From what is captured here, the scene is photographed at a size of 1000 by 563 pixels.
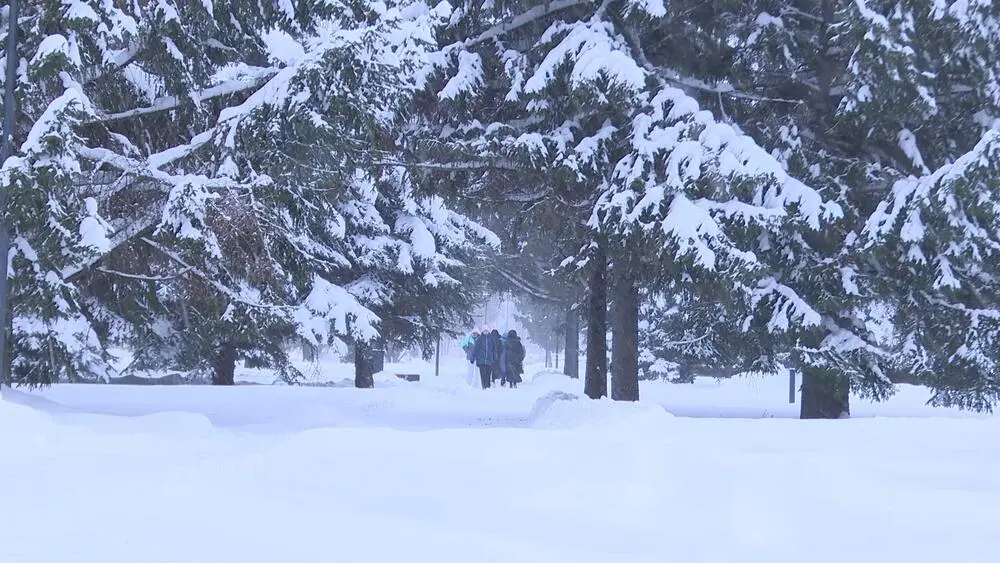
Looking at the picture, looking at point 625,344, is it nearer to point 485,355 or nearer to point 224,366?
point 224,366

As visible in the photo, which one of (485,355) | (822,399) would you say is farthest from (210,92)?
(485,355)

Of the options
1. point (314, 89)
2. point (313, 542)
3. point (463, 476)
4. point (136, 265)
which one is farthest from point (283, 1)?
point (313, 542)

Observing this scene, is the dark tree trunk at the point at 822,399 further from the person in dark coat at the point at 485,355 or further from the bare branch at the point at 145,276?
the person in dark coat at the point at 485,355

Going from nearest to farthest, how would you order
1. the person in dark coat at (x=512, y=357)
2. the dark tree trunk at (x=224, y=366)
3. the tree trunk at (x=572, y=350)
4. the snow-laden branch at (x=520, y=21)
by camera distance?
the snow-laden branch at (x=520, y=21), the dark tree trunk at (x=224, y=366), the person in dark coat at (x=512, y=357), the tree trunk at (x=572, y=350)

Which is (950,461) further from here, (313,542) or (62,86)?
(62,86)

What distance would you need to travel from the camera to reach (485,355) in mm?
26344

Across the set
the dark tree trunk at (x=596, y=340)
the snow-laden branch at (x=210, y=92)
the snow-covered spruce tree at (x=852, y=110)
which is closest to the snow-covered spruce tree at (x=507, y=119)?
the dark tree trunk at (x=596, y=340)

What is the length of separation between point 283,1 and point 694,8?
4.93 meters

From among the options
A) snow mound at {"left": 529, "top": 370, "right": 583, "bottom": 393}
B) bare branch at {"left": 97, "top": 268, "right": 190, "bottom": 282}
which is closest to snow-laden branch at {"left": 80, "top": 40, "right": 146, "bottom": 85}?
bare branch at {"left": 97, "top": 268, "right": 190, "bottom": 282}

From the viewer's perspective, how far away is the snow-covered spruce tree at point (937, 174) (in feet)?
36.3

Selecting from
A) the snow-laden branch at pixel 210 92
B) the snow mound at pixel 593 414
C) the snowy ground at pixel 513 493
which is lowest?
the snowy ground at pixel 513 493

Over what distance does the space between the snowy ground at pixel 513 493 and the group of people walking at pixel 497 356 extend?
17.3 meters

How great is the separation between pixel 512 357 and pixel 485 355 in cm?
134

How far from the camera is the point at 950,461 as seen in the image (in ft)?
23.5
